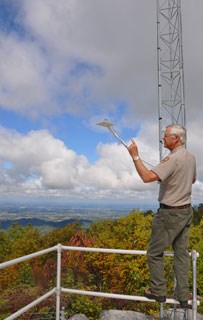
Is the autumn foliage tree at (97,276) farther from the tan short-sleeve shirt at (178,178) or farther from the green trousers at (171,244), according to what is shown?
the tan short-sleeve shirt at (178,178)

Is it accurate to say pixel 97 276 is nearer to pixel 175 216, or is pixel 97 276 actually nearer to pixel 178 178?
pixel 175 216

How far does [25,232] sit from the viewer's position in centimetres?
3922

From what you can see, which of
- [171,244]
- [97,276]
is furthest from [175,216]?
[97,276]

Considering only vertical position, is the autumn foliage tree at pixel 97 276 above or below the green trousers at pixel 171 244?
below

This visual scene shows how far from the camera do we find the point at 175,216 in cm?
264

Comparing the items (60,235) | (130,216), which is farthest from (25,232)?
(130,216)

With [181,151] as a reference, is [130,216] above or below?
below

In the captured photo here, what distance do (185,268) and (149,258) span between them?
0.29m

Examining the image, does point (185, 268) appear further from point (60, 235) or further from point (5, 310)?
point (60, 235)

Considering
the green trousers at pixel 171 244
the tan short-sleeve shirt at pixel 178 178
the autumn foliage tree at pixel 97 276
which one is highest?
the tan short-sleeve shirt at pixel 178 178

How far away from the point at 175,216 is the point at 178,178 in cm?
29

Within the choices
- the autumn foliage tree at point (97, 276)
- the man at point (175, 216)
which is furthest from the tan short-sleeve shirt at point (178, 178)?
the autumn foliage tree at point (97, 276)

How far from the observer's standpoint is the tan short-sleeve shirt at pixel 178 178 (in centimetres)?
257

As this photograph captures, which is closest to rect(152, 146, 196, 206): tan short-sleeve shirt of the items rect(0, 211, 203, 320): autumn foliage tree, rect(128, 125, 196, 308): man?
rect(128, 125, 196, 308): man
